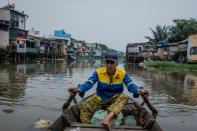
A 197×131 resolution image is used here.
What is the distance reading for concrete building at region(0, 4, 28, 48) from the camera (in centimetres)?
4081

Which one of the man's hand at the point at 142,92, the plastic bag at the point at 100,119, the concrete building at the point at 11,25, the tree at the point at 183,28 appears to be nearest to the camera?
the plastic bag at the point at 100,119

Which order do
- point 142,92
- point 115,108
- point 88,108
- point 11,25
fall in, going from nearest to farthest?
1. point 115,108
2. point 142,92
3. point 88,108
4. point 11,25

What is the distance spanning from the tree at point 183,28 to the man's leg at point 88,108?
43.5 m

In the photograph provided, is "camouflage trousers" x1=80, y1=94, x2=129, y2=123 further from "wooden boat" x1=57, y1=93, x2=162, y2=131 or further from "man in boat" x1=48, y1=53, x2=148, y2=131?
"wooden boat" x1=57, y1=93, x2=162, y2=131

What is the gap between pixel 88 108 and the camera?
6.19m

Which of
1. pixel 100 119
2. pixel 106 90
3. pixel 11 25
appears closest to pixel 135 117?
pixel 106 90

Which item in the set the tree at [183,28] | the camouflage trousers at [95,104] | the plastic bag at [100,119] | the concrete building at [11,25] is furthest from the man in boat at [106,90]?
the tree at [183,28]

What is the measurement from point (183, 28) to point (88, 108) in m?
44.7

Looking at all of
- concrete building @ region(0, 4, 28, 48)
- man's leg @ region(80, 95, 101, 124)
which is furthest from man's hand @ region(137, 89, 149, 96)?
concrete building @ region(0, 4, 28, 48)

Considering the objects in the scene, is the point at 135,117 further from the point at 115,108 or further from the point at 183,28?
the point at 183,28

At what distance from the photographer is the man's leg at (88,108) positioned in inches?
239

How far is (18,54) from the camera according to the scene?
44.8 metres

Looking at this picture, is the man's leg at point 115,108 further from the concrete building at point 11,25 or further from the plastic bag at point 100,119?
the concrete building at point 11,25

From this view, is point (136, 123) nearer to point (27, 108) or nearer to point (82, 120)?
point (82, 120)
